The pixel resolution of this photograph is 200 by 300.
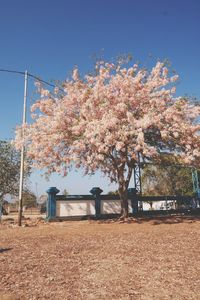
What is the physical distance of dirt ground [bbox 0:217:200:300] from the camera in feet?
22.9

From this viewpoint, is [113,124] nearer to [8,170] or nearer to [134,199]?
[134,199]

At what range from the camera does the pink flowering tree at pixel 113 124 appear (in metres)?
17.8

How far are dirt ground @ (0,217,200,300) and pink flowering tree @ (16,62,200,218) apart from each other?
5041 millimetres

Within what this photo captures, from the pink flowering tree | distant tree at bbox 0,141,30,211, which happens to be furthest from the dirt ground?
distant tree at bbox 0,141,30,211

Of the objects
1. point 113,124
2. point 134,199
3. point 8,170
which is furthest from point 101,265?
point 8,170

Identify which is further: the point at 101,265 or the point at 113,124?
the point at 113,124

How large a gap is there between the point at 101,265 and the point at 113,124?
9477mm

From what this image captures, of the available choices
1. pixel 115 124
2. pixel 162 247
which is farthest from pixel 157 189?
pixel 162 247

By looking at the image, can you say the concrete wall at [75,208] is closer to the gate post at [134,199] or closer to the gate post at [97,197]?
the gate post at [97,197]

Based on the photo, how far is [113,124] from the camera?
57.3 ft

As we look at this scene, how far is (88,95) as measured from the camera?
1973 centimetres

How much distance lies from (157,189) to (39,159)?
32.2m

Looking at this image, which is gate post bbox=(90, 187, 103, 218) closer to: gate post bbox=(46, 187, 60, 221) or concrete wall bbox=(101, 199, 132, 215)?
concrete wall bbox=(101, 199, 132, 215)

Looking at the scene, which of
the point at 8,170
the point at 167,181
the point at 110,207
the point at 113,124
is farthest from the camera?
the point at 167,181
